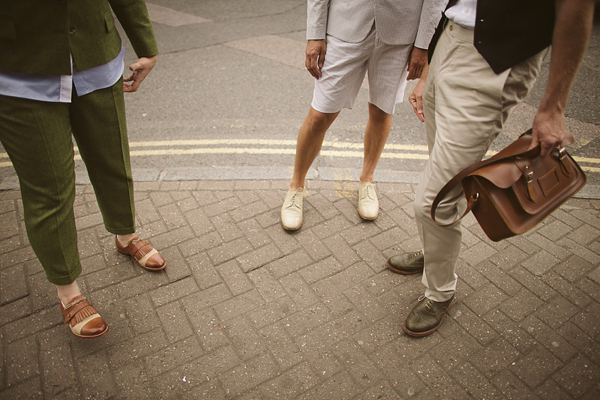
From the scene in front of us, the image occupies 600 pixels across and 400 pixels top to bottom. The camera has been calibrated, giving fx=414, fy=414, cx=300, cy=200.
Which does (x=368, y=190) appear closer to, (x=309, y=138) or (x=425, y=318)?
(x=309, y=138)

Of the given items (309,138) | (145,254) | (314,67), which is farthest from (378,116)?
(145,254)

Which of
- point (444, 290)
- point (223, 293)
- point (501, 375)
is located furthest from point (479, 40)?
point (223, 293)

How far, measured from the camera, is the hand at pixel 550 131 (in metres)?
1.65

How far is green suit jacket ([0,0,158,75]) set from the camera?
1642mm

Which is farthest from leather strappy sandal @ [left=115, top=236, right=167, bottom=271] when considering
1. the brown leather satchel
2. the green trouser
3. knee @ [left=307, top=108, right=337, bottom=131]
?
the brown leather satchel

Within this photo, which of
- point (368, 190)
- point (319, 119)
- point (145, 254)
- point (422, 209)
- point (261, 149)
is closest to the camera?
point (422, 209)

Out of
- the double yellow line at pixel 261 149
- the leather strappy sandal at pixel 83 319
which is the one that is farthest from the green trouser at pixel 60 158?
the double yellow line at pixel 261 149

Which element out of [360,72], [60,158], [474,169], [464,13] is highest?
[464,13]

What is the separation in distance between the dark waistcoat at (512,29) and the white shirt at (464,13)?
6 cm

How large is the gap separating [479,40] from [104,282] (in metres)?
2.46

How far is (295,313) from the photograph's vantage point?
2.43 meters

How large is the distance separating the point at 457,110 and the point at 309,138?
1.25 meters

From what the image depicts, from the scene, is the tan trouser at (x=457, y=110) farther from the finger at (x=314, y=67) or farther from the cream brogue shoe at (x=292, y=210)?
the cream brogue shoe at (x=292, y=210)

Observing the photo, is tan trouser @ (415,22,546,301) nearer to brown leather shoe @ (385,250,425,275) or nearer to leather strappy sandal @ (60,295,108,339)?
brown leather shoe @ (385,250,425,275)
